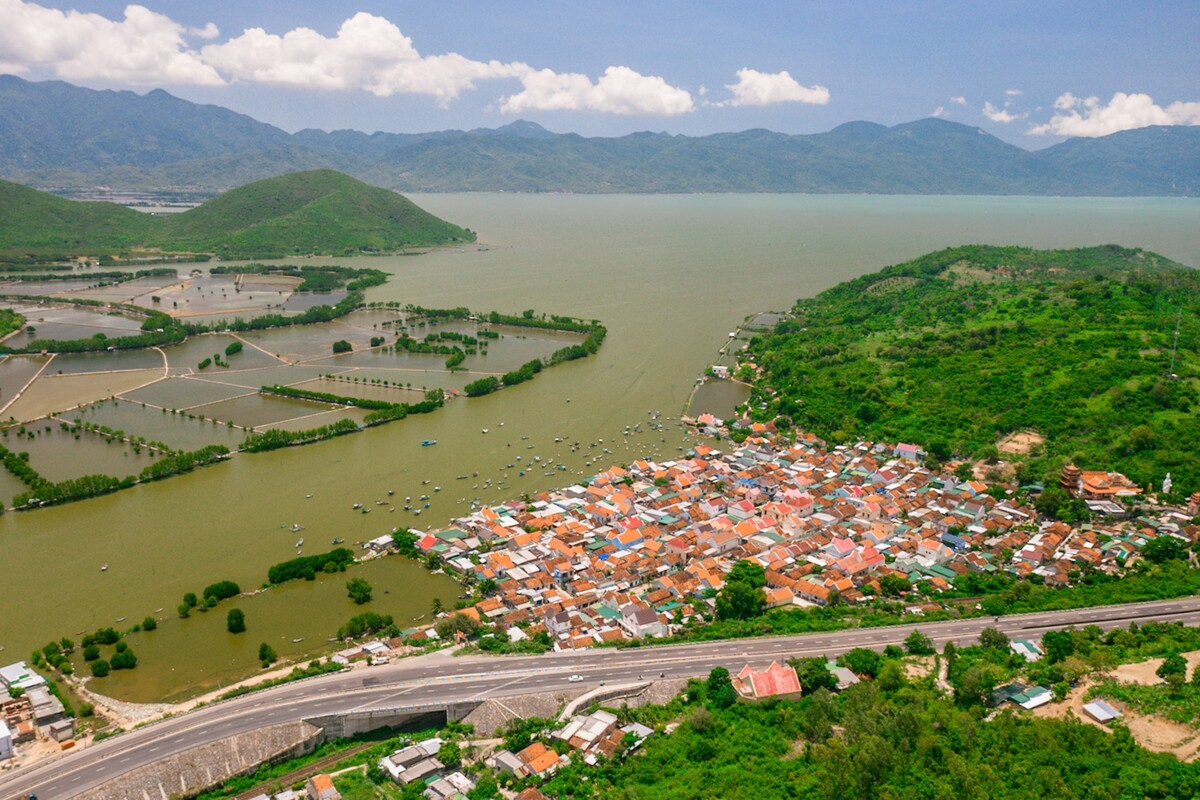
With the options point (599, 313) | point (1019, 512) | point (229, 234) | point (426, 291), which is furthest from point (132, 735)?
point (229, 234)

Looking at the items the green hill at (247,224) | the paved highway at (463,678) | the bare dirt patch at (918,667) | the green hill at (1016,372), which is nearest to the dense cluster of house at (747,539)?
the paved highway at (463,678)

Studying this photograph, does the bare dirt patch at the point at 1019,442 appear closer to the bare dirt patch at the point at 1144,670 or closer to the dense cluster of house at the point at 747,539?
the dense cluster of house at the point at 747,539

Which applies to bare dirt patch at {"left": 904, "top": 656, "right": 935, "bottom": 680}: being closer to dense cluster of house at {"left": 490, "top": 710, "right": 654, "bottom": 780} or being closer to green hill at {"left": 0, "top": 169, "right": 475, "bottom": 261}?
dense cluster of house at {"left": 490, "top": 710, "right": 654, "bottom": 780}

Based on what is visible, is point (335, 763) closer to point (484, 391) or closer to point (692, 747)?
point (692, 747)

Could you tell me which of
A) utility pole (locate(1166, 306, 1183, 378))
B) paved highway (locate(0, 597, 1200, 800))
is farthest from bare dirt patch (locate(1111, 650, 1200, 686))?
utility pole (locate(1166, 306, 1183, 378))

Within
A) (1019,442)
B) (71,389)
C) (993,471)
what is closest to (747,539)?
(993,471)

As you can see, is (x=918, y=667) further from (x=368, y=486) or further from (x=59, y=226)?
(x=59, y=226)

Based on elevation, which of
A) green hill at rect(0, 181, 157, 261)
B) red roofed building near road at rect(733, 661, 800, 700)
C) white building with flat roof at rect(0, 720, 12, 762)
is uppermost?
green hill at rect(0, 181, 157, 261)
